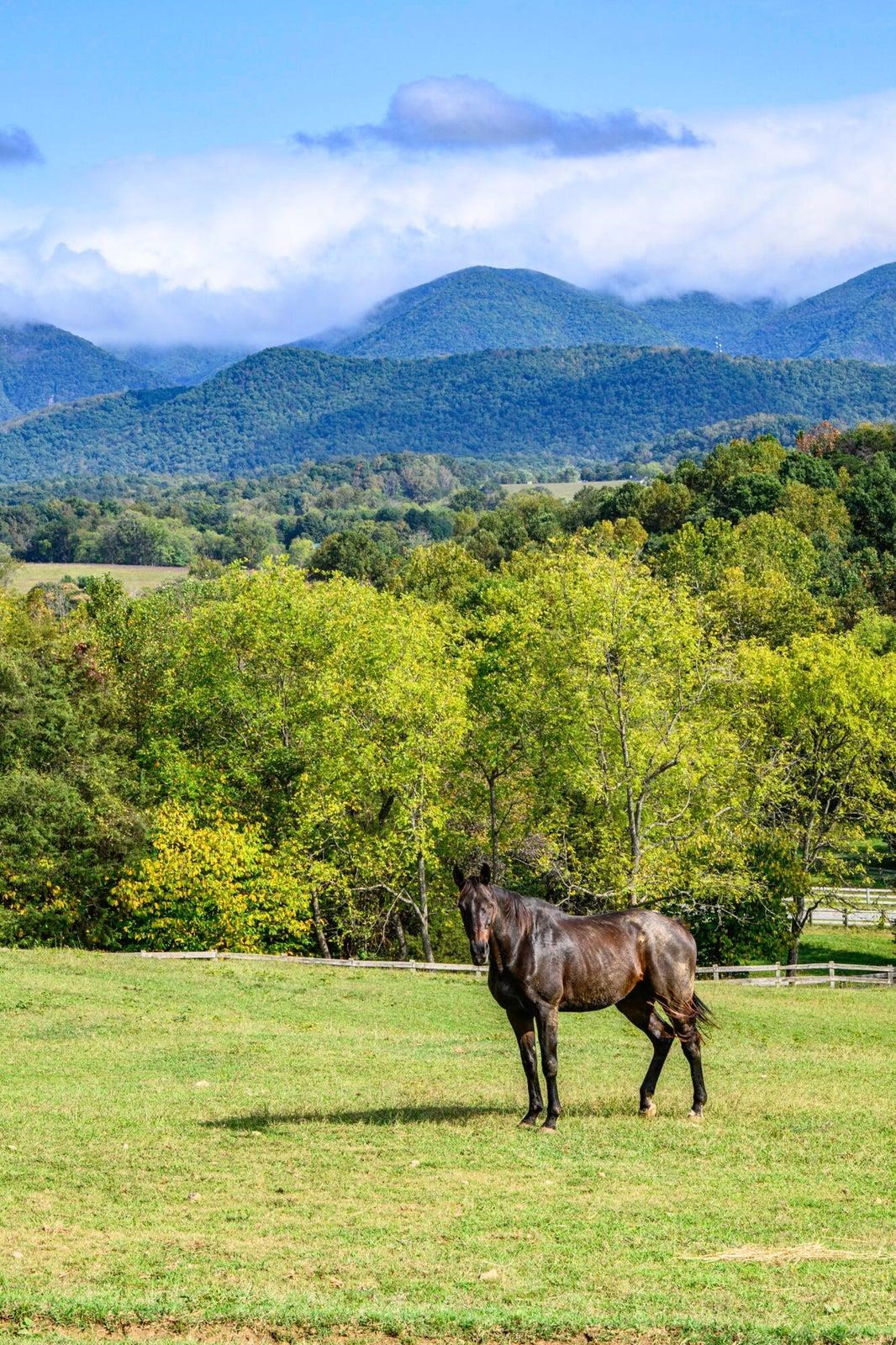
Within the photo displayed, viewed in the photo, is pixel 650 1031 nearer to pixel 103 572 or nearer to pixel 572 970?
pixel 572 970

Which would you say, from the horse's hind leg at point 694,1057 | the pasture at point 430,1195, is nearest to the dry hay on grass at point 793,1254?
the pasture at point 430,1195

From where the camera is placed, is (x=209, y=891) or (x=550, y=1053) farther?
(x=209, y=891)

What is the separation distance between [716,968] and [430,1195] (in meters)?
26.4

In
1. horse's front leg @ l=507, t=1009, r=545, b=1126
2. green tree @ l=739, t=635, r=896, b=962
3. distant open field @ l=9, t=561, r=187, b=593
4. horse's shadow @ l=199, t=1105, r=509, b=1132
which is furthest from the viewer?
distant open field @ l=9, t=561, r=187, b=593

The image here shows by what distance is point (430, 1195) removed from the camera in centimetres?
1152

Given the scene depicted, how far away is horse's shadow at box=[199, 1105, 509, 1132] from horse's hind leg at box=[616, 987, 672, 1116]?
151cm

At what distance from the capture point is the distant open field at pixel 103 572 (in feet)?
536

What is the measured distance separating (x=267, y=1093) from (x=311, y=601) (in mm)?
30965

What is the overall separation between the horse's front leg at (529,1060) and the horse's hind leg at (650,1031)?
118 cm

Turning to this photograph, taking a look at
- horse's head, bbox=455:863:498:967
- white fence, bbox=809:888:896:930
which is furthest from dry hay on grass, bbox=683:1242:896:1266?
white fence, bbox=809:888:896:930

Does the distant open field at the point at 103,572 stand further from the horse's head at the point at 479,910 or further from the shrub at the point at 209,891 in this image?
the horse's head at the point at 479,910

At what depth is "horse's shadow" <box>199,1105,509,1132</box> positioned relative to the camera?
14.6 m

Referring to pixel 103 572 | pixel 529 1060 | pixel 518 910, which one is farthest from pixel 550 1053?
pixel 103 572

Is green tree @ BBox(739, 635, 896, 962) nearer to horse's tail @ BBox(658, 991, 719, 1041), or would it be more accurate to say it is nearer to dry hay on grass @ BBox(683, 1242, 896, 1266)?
horse's tail @ BBox(658, 991, 719, 1041)
